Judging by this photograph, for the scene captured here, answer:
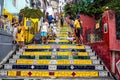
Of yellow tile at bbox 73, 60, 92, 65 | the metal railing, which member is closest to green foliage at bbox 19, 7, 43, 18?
the metal railing

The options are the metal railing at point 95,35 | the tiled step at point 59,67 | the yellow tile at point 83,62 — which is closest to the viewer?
the tiled step at point 59,67

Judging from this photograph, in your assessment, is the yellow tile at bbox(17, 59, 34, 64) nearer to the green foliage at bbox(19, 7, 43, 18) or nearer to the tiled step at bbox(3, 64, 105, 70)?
the tiled step at bbox(3, 64, 105, 70)

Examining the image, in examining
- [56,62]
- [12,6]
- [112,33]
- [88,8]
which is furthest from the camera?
[12,6]

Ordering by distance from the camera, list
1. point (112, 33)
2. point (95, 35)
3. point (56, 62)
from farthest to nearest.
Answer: point (95, 35) → point (56, 62) → point (112, 33)

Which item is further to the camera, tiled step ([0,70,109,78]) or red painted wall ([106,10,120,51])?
red painted wall ([106,10,120,51])

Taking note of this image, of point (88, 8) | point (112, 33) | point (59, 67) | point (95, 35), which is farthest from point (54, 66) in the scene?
point (88, 8)

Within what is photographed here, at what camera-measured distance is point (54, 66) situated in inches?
408

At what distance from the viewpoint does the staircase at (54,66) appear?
9781 millimetres

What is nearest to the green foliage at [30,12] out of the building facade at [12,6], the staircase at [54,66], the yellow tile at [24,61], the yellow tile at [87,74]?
the building facade at [12,6]

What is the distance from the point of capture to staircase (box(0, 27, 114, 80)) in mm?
9781

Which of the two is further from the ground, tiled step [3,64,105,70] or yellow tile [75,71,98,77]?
tiled step [3,64,105,70]

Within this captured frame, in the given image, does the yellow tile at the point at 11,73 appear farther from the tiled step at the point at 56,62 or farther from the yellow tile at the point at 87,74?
the yellow tile at the point at 87,74

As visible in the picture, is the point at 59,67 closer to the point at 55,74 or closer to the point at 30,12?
the point at 55,74

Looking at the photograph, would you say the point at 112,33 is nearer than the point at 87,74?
No
